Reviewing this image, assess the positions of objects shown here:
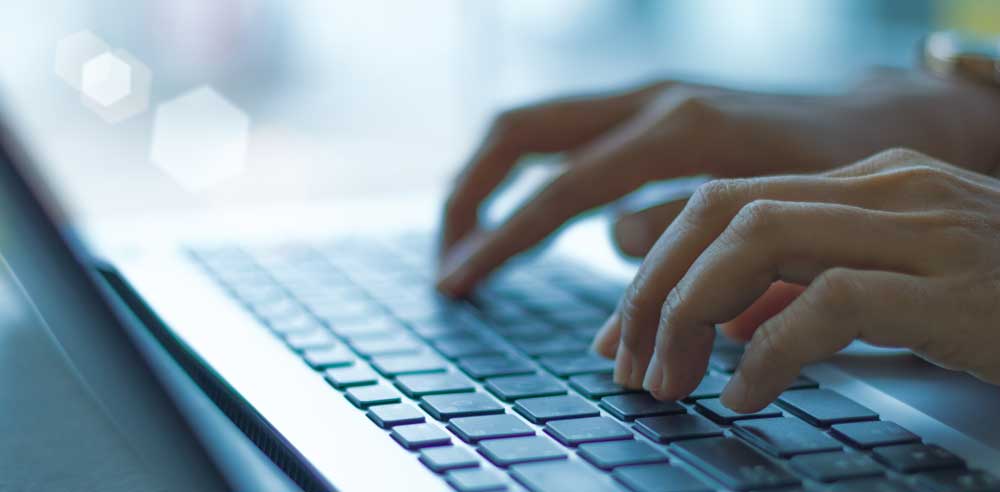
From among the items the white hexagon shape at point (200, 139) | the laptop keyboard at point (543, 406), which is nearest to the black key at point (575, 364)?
the laptop keyboard at point (543, 406)

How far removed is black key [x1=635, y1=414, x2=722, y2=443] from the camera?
18.2 inches

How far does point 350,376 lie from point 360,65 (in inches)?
121

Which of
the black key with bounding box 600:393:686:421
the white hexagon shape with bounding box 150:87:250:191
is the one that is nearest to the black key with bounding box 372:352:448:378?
the black key with bounding box 600:393:686:421

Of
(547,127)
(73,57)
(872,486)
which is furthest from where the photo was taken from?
(73,57)

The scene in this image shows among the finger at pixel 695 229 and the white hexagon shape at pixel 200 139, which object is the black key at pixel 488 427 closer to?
the finger at pixel 695 229

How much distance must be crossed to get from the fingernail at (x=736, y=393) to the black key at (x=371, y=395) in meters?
0.16

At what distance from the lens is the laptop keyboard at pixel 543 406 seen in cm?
42

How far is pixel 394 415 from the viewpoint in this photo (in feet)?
1.61

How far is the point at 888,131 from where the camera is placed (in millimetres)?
847

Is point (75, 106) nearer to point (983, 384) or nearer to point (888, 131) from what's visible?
point (888, 131)

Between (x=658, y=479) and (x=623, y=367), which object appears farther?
(x=623, y=367)

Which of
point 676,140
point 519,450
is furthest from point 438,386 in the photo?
point 676,140

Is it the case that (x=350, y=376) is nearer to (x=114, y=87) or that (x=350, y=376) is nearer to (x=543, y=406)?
(x=543, y=406)

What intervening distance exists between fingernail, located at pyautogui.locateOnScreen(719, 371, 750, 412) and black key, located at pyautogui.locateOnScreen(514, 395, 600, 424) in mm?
61
